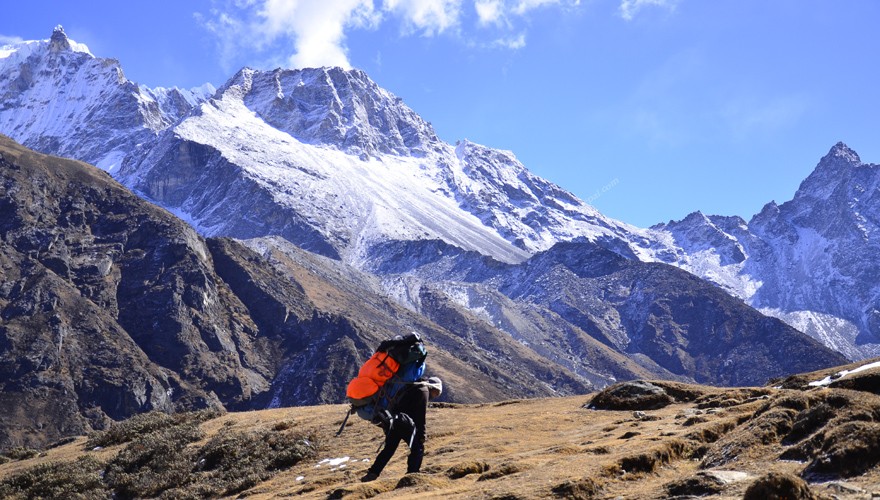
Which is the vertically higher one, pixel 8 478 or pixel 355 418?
pixel 355 418

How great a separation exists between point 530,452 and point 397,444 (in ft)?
15.9

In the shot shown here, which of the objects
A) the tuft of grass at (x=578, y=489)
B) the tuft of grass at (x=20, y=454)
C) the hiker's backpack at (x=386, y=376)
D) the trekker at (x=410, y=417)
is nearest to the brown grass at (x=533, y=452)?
the tuft of grass at (x=578, y=489)

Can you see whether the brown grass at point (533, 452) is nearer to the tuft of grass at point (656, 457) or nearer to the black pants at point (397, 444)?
the tuft of grass at point (656, 457)

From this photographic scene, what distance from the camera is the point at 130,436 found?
117 ft

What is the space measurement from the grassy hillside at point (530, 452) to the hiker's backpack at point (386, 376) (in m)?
1.73

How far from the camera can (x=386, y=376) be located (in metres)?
18.4

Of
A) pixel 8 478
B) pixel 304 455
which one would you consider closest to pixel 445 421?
pixel 304 455

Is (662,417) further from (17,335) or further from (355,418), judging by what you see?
(17,335)

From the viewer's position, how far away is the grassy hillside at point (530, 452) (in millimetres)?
14152

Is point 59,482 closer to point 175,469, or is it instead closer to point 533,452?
point 175,469

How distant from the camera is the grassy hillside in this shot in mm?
14152

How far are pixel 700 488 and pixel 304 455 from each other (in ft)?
54.3

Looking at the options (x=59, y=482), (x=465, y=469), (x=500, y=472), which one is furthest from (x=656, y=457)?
(x=59, y=482)

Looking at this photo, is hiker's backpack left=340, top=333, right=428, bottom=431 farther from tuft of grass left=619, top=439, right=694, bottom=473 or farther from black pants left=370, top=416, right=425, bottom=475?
tuft of grass left=619, top=439, right=694, bottom=473
